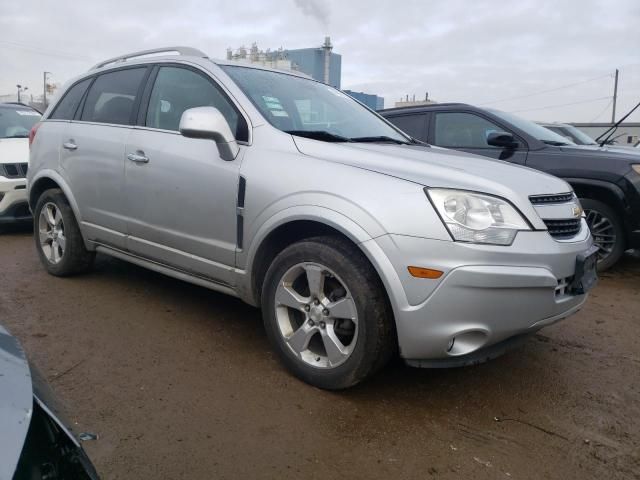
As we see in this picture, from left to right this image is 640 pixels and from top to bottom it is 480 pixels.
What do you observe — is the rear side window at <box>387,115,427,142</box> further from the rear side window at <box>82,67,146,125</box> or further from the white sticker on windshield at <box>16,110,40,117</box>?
the white sticker on windshield at <box>16,110,40,117</box>

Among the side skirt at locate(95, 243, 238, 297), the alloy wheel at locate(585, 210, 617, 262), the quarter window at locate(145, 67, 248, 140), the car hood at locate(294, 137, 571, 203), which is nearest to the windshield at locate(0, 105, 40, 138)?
the side skirt at locate(95, 243, 238, 297)

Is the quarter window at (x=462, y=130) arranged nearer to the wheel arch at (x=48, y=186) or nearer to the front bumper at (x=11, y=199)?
the wheel arch at (x=48, y=186)

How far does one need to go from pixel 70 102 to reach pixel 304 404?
3.44 metres

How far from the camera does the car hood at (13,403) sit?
0.98 metres

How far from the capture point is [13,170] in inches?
242

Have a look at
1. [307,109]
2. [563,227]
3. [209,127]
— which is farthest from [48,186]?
[563,227]

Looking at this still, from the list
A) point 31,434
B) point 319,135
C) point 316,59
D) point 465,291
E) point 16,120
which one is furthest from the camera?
point 316,59

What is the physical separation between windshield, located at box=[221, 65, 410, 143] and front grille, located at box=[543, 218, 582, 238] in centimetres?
121

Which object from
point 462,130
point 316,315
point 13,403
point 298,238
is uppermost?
point 462,130

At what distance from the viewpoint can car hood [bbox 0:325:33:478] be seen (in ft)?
3.21

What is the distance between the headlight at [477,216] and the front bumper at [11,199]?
5.45 m

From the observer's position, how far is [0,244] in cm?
588

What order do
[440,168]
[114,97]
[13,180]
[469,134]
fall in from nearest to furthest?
[440,168], [114,97], [469,134], [13,180]

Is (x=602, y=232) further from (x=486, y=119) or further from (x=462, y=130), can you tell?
(x=462, y=130)
